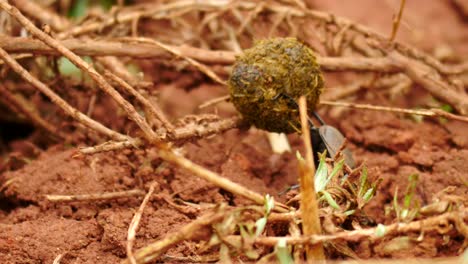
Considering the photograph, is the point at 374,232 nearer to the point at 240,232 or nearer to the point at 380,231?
the point at 380,231

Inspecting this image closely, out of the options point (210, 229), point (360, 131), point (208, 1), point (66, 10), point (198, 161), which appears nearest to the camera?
point (210, 229)

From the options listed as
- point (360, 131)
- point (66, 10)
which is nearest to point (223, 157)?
point (360, 131)

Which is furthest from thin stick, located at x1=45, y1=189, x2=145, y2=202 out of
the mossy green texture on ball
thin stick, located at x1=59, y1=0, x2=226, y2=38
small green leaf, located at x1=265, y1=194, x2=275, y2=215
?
thin stick, located at x1=59, y1=0, x2=226, y2=38

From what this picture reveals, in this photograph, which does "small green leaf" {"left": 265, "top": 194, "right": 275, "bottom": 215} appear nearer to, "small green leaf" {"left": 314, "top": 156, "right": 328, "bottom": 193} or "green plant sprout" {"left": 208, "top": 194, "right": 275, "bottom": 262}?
"green plant sprout" {"left": 208, "top": 194, "right": 275, "bottom": 262}

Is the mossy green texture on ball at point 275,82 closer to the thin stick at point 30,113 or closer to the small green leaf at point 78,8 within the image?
the thin stick at point 30,113

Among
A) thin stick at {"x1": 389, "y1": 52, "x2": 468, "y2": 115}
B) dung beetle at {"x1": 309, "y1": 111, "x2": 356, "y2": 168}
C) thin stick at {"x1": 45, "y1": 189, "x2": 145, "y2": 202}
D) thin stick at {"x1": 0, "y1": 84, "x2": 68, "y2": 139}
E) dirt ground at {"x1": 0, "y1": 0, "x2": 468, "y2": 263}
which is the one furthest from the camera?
thin stick at {"x1": 0, "y1": 84, "x2": 68, "y2": 139}

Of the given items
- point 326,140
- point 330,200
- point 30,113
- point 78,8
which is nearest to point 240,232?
point 330,200

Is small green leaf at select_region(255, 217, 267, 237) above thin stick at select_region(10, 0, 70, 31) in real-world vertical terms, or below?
A: below

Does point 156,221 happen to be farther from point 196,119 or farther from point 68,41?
point 68,41
